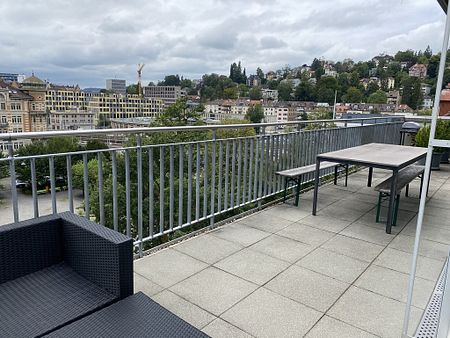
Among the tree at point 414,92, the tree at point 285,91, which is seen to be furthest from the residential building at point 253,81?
the tree at point 414,92

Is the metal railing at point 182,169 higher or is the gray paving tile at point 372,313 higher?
the metal railing at point 182,169

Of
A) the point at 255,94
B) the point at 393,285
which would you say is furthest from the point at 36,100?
the point at 393,285

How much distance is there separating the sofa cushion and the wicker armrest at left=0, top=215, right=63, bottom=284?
0.04 m

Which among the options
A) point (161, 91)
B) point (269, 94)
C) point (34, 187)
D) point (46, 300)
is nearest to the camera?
point (46, 300)

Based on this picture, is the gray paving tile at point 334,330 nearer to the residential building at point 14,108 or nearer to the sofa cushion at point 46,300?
the sofa cushion at point 46,300

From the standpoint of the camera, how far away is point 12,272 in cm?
177

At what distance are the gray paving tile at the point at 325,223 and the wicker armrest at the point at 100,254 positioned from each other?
2.72 m

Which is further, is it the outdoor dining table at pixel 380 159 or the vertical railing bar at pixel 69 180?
the outdoor dining table at pixel 380 159

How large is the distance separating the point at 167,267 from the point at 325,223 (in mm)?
2085

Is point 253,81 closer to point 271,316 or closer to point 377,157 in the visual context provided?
point 377,157

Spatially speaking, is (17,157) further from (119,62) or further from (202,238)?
(119,62)

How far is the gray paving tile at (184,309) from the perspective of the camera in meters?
2.11

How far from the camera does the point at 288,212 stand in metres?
4.39

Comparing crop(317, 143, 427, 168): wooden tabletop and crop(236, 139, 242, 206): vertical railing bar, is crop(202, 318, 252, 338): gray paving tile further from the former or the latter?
crop(317, 143, 427, 168): wooden tabletop
